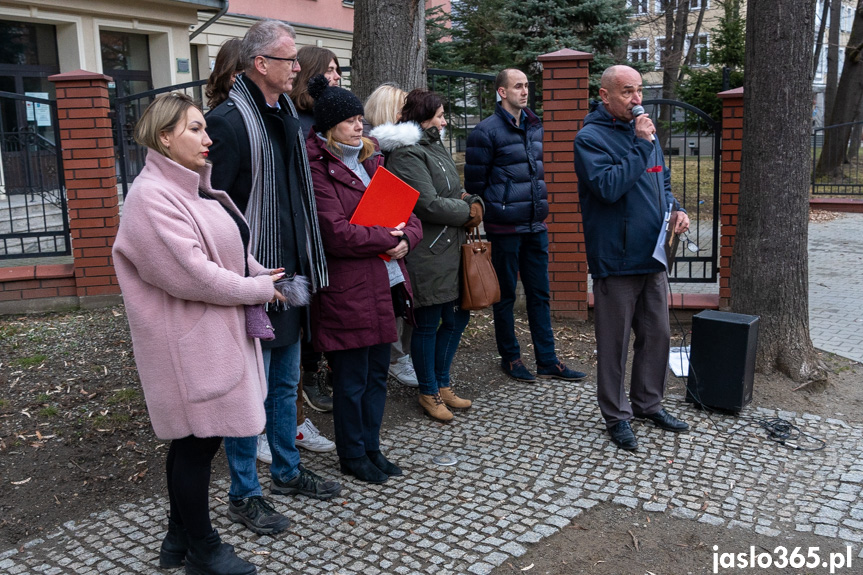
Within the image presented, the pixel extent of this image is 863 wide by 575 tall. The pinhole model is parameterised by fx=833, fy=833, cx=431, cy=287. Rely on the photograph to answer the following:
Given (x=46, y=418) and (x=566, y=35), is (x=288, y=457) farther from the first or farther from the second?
(x=566, y=35)

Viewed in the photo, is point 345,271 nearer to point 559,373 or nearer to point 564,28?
point 559,373

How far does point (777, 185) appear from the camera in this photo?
5.45 m

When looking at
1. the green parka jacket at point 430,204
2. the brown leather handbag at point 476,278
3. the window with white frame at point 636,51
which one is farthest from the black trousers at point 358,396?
the window with white frame at point 636,51

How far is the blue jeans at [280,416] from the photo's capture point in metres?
3.59

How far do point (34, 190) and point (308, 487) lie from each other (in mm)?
5158

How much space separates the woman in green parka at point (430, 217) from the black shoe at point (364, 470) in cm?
92

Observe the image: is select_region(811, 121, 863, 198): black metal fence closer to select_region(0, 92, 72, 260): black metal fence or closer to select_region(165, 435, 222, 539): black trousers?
select_region(0, 92, 72, 260): black metal fence

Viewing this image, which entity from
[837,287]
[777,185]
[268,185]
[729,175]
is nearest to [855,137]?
[837,287]

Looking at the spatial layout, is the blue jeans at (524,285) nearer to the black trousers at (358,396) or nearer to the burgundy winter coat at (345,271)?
the black trousers at (358,396)

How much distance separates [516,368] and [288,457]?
2.25m

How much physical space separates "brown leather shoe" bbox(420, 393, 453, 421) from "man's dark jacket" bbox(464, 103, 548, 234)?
1229 mm

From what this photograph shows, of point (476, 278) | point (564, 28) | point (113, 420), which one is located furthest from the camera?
point (564, 28)

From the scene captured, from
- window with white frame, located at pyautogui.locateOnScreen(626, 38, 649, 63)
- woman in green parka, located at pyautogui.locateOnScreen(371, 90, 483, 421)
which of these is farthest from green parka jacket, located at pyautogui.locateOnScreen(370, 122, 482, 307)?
window with white frame, located at pyautogui.locateOnScreen(626, 38, 649, 63)

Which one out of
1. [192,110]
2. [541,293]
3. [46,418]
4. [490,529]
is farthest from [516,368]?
[192,110]
